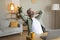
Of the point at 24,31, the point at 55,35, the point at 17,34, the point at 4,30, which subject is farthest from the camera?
the point at 24,31

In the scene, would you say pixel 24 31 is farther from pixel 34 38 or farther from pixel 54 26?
pixel 34 38

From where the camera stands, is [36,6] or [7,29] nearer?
[7,29]

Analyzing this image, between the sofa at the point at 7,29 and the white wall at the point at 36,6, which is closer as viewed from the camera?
the sofa at the point at 7,29

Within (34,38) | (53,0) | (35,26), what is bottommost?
(34,38)

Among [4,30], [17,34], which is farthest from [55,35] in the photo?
[17,34]

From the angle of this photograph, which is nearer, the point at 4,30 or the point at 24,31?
the point at 4,30

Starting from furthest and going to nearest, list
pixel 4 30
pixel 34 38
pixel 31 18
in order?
pixel 4 30
pixel 31 18
pixel 34 38

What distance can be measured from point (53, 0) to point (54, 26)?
1.40 m

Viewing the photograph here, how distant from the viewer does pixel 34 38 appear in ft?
9.91

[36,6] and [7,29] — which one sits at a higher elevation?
[36,6]

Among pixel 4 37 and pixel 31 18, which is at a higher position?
pixel 31 18

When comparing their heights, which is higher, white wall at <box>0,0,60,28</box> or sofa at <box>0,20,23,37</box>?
white wall at <box>0,0,60,28</box>

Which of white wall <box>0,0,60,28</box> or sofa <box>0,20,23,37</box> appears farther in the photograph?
white wall <box>0,0,60,28</box>

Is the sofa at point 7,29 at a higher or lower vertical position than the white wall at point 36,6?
lower
